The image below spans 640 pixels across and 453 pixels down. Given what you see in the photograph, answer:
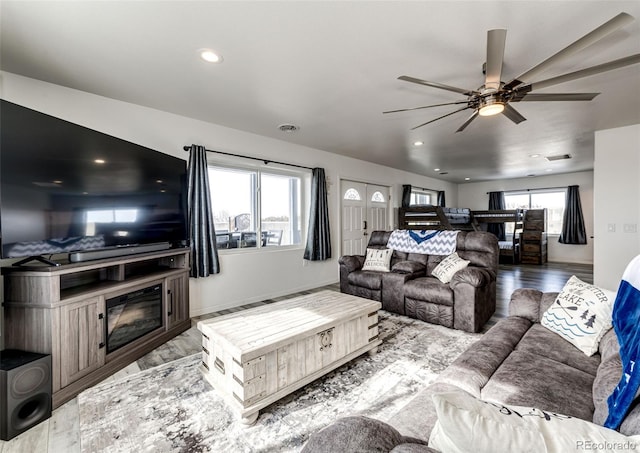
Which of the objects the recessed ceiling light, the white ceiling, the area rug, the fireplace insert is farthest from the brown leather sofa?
the recessed ceiling light

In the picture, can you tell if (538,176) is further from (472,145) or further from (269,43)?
(269,43)

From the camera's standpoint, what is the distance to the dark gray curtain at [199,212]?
355 centimetres

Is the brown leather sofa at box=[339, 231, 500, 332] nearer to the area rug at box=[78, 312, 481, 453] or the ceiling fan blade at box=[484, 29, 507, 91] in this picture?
the area rug at box=[78, 312, 481, 453]

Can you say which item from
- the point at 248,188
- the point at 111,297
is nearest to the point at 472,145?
the point at 248,188

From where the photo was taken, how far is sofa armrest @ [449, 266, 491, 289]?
3039mm

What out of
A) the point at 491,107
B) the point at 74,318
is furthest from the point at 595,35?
the point at 74,318

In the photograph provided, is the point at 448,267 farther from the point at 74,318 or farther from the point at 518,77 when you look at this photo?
the point at 74,318

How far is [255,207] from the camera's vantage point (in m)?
4.46

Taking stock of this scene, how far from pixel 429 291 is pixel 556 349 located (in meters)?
1.68

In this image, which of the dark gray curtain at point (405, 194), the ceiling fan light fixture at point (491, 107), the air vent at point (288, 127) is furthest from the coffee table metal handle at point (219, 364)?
the dark gray curtain at point (405, 194)

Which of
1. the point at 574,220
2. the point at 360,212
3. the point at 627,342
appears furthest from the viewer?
the point at 574,220

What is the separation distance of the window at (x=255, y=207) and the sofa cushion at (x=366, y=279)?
1.43 metres

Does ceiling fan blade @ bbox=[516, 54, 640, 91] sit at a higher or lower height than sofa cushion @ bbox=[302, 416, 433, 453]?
higher

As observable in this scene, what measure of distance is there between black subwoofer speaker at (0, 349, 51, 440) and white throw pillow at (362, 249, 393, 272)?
11.2 feet
